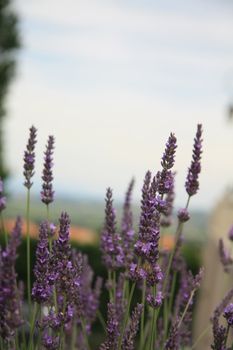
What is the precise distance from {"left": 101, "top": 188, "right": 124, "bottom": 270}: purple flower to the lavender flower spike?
29 centimetres

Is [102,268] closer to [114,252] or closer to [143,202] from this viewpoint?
[114,252]

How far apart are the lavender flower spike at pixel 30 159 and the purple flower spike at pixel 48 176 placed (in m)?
0.04

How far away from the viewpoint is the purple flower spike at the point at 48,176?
2.50 m

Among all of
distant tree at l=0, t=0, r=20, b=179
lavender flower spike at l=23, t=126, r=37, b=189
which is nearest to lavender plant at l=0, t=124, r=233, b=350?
lavender flower spike at l=23, t=126, r=37, b=189

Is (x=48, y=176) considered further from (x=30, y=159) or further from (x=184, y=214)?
(x=184, y=214)

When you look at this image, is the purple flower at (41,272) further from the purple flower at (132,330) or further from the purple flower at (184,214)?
the purple flower at (184,214)

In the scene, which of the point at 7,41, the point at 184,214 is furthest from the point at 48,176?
the point at 7,41

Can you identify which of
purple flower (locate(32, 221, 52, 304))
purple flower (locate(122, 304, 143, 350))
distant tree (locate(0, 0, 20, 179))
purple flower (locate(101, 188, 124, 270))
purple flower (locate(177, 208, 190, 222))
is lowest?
purple flower (locate(122, 304, 143, 350))

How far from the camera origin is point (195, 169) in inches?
100

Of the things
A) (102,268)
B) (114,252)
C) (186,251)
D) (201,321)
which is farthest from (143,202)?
(186,251)

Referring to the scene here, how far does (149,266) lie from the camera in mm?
2244

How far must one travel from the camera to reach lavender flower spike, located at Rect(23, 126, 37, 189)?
246cm

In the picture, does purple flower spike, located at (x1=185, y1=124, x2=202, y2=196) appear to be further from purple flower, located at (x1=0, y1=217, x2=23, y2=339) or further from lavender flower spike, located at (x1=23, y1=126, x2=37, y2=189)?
purple flower, located at (x1=0, y1=217, x2=23, y2=339)

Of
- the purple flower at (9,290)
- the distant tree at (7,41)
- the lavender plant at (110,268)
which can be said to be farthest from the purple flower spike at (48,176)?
the distant tree at (7,41)
